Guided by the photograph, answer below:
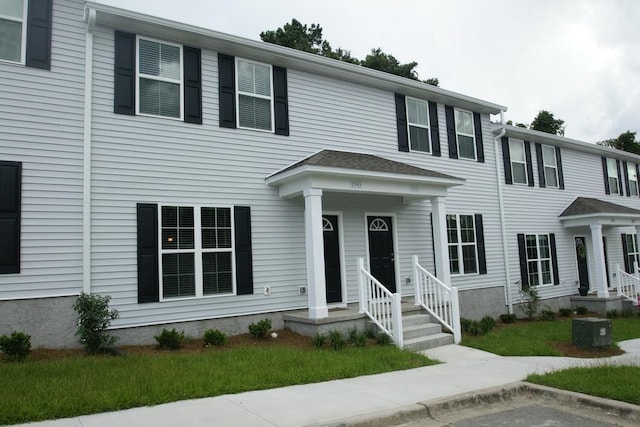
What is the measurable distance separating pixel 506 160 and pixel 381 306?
866cm

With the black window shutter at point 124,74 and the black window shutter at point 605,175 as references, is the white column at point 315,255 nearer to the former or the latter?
the black window shutter at point 124,74

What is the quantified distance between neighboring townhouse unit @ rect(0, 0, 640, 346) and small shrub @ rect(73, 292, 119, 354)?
37 centimetres

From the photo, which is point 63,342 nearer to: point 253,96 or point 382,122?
point 253,96

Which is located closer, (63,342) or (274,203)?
(63,342)

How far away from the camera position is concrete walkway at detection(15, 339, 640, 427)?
480 cm

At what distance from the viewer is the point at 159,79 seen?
916 centimetres

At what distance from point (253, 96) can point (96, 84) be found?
10.2 ft

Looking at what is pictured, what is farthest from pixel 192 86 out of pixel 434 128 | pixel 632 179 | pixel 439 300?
pixel 632 179

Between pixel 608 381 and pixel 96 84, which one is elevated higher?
pixel 96 84

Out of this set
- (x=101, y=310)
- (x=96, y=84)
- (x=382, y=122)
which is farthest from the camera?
(x=382, y=122)

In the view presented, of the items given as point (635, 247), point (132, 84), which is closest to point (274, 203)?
point (132, 84)

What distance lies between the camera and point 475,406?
19.1ft

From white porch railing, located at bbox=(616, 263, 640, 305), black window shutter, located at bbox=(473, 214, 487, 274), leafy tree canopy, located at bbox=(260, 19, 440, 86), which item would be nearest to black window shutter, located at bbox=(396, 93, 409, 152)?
black window shutter, located at bbox=(473, 214, 487, 274)

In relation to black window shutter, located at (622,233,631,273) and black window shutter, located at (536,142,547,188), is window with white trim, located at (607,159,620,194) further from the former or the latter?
black window shutter, located at (536,142,547,188)
